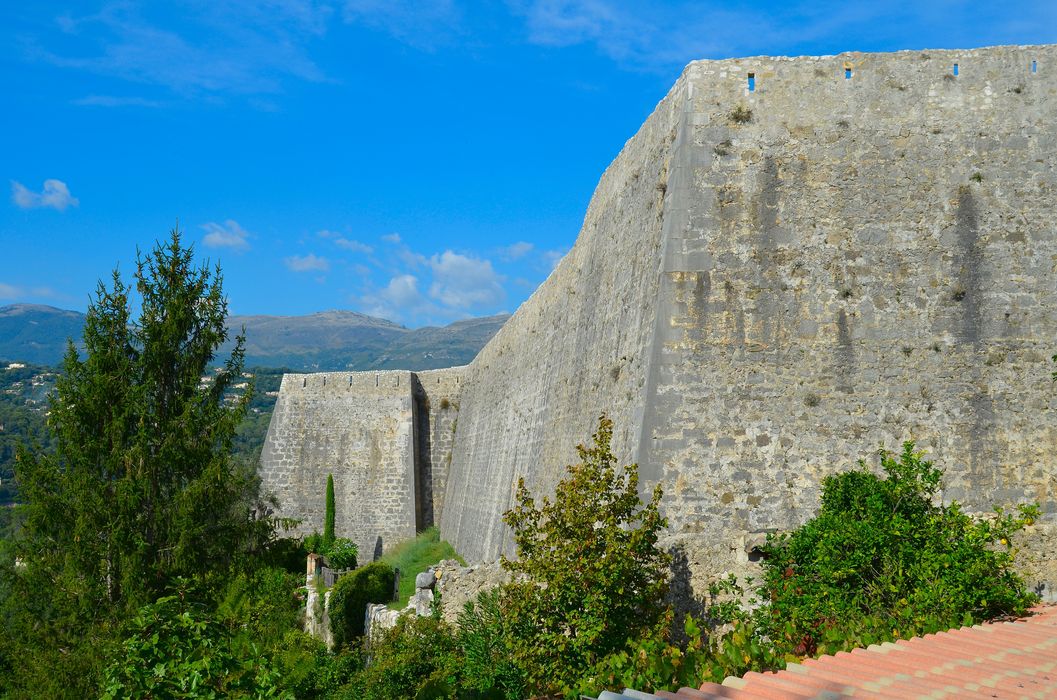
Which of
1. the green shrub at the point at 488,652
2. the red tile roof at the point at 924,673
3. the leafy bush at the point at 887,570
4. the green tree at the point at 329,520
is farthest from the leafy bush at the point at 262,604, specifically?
the leafy bush at the point at 887,570

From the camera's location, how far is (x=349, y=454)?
118 feet

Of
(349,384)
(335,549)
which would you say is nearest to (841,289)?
(335,549)

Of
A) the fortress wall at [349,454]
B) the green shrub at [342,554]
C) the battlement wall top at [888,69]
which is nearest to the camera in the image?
the battlement wall top at [888,69]

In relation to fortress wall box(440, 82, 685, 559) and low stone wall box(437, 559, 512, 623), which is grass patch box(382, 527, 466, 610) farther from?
low stone wall box(437, 559, 512, 623)

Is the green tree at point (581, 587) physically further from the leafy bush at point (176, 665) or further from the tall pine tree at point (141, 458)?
the tall pine tree at point (141, 458)

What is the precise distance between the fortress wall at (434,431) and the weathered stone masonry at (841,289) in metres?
23.8

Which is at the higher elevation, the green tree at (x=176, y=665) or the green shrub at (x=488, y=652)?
the green tree at (x=176, y=665)

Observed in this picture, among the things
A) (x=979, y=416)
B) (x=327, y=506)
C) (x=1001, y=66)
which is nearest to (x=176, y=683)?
(x=979, y=416)

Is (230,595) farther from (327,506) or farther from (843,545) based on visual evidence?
(327,506)

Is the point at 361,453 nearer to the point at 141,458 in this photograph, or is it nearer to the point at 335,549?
the point at 335,549

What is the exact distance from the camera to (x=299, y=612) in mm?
23156

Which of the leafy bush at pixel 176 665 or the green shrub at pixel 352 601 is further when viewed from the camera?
the green shrub at pixel 352 601

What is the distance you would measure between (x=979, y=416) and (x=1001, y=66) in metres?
5.31

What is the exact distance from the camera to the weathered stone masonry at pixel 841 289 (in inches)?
466
